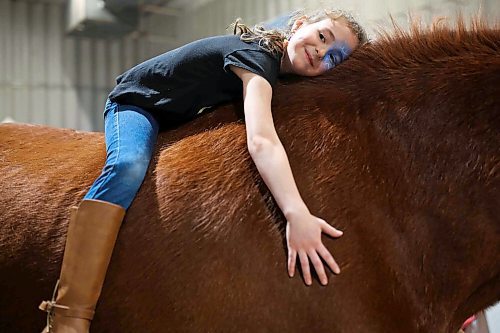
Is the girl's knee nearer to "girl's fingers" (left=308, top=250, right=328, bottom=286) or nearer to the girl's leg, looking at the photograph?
the girl's leg

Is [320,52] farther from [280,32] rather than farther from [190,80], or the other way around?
[190,80]

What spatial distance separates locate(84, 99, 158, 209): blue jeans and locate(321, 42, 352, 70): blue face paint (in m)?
0.32

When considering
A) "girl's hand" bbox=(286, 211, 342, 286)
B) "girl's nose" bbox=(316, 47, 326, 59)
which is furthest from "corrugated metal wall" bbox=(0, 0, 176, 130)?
"girl's hand" bbox=(286, 211, 342, 286)

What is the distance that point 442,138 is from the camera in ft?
3.63

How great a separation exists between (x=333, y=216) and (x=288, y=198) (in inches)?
3.2

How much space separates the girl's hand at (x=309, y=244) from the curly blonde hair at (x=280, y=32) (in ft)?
1.11

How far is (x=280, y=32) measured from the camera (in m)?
1.27

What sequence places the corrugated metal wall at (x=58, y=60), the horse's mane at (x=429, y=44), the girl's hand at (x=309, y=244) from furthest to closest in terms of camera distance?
1. the corrugated metal wall at (x=58, y=60)
2. the horse's mane at (x=429, y=44)
3. the girl's hand at (x=309, y=244)

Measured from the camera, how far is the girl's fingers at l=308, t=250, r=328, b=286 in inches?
40.3

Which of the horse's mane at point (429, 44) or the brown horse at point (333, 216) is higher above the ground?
the horse's mane at point (429, 44)

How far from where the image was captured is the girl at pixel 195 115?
105 cm

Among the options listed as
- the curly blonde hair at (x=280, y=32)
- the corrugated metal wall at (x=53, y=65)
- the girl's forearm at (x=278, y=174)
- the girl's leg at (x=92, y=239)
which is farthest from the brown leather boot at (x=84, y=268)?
the corrugated metal wall at (x=53, y=65)

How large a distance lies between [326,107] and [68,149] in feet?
1.61

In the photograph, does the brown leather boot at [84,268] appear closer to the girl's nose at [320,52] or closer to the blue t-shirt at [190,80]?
the blue t-shirt at [190,80]
